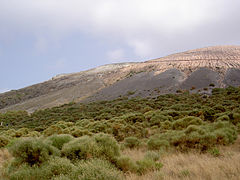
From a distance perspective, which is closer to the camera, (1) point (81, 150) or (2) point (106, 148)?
(1) point (81, 150)

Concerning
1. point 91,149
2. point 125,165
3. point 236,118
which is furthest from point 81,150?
point 236,118

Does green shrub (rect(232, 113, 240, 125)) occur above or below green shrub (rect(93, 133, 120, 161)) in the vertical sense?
below

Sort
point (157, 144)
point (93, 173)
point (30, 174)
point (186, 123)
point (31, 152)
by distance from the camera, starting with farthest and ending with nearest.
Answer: point (186, 123) → point (157, 144) → point (31, 152) → point (30, 174) → point (93, 173)

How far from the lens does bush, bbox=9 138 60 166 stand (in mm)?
5605

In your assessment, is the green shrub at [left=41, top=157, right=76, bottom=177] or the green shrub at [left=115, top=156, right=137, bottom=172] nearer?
the green shrub at [left=41, top=157, right=76, bottom=177]

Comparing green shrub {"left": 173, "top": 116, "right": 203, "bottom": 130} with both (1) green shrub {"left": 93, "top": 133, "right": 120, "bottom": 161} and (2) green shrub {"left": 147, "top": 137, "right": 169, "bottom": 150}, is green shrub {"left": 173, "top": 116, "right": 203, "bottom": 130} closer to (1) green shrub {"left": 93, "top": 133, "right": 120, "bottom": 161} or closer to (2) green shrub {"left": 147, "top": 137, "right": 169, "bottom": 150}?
(2) green shrub {"left": 147, "top": 137, "right": 169, "bottom": 150}

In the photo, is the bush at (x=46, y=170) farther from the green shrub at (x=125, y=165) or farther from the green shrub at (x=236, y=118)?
the green shrub at (x=236, y=118)

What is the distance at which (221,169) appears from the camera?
4676 millimetres

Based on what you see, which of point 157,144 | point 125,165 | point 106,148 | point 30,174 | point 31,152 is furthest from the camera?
point 157,144

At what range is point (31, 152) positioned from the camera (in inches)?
224

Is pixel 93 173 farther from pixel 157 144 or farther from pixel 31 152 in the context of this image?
pixel 157 144

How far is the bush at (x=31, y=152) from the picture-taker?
561 cm

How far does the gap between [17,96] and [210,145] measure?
66.9 metres

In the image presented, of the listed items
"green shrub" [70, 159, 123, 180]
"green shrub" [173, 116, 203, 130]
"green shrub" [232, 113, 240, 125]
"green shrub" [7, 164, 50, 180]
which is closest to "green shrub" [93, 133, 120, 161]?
"green shrub" [70, 159, 123, 180]
